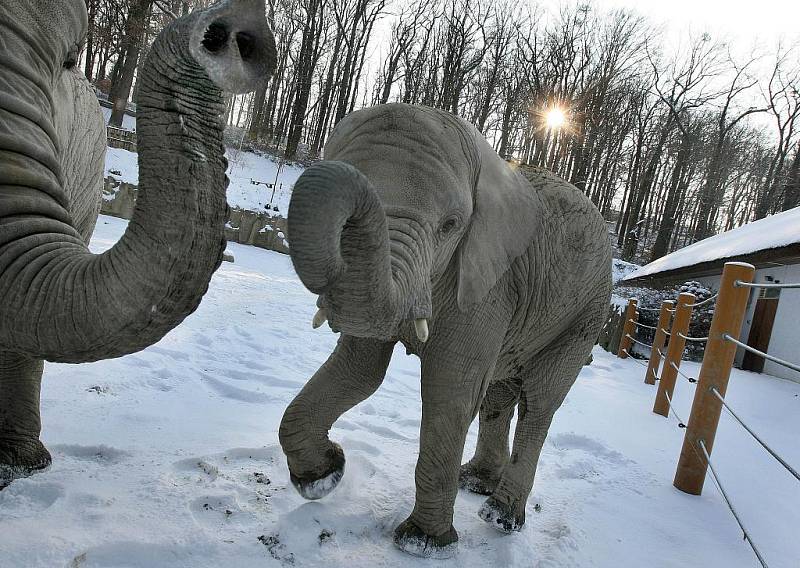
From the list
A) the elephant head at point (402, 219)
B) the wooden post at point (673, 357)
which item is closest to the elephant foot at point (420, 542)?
the elephant head at point (402, 219)

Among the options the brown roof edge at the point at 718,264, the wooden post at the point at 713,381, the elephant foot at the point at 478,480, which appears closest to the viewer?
the elephant foot at the point at 478,480

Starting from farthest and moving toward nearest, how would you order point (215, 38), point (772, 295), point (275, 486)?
point (772, 295), point (275, 486), point (215, 38)

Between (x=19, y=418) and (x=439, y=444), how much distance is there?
1792 mm

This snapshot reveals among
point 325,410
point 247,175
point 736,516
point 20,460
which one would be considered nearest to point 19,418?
point 20,460

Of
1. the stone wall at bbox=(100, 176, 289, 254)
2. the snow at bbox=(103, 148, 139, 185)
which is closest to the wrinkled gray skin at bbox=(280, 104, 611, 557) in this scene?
the stone wall at bbox=(100, 176, 289, 254)

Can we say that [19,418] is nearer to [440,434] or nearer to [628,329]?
[440,434]

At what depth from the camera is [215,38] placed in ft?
3.60

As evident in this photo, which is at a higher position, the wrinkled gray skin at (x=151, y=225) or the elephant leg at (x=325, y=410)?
the wrinkled gray skin at (x=151, y=225)

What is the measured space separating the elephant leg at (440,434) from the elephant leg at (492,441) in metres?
1.02

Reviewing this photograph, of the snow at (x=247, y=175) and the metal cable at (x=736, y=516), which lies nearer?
the metal cable at (x=736, y=516)

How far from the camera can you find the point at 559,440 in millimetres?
4777

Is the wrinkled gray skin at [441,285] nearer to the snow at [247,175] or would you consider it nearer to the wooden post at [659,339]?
the wooden post at [659,339]

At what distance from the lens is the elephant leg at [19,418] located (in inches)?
96.0

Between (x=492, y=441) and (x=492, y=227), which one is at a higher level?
(x=492, y=227)
